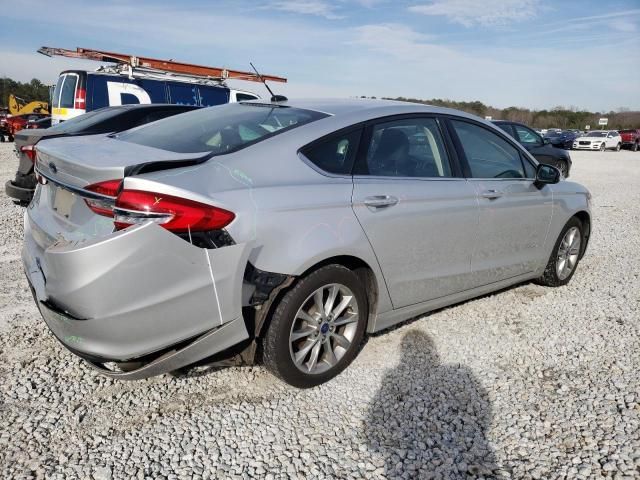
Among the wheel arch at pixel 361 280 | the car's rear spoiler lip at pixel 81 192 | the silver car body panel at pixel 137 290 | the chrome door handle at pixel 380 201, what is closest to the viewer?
the silver car body panel at pixel 137 290

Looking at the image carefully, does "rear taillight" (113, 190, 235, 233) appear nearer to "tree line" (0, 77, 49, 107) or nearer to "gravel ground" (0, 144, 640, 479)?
"gravel ground" (0, 144, 640, 479)

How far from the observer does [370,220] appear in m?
2.86

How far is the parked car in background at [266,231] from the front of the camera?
2158mm

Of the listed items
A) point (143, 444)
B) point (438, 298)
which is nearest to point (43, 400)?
point (143, 444)

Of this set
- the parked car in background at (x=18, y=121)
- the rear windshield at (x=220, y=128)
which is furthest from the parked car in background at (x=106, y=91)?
the parked car in background at (x=18, y=121)

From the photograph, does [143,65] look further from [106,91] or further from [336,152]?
[336,152]

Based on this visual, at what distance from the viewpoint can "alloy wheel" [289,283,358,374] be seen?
2.76 m

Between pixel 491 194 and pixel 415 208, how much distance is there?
85cm

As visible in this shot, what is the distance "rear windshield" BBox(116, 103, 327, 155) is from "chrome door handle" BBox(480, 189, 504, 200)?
135 cm

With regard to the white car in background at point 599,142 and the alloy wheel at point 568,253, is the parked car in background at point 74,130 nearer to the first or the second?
the alloy wheel at point 568,253

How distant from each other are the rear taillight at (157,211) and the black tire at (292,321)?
0.68 meters

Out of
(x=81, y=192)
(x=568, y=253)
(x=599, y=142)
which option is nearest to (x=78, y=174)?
(x=81, y=192)

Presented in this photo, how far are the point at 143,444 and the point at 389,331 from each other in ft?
6.22

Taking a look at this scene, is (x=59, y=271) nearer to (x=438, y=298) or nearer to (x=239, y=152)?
(x=239, y=152)
